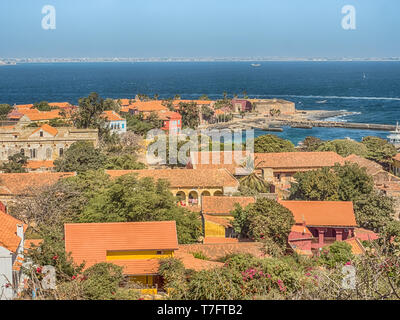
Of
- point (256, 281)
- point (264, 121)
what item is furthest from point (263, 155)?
point (264, 121)

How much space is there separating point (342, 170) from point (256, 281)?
→ 1714 cm

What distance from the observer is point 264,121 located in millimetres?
74500

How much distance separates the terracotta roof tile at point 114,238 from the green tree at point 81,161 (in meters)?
13.1

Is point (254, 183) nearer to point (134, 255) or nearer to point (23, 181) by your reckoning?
point (23, 181)

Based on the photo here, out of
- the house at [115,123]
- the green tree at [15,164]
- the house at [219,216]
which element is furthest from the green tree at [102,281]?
the house at [115,123]

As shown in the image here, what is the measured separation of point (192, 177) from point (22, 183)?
849cm

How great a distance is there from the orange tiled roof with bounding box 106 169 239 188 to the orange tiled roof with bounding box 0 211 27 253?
1113 centimetres

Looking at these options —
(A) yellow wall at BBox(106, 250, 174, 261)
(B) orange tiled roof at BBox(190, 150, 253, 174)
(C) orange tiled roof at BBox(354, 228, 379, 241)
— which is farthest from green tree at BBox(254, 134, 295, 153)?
(A) yellow wall at BBox(106, 250, 174, 261)

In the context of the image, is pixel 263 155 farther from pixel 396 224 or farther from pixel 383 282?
pixel 383 282

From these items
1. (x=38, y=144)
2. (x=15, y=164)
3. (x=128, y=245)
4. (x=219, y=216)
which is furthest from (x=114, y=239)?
(x=38, y=144)

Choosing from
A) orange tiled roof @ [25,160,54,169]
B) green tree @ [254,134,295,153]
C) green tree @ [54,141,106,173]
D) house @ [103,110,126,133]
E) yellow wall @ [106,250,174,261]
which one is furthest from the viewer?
house @ [103,110,126,133]

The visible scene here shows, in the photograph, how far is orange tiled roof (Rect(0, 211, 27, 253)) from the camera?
13.8m

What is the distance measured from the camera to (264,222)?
19.5 metres

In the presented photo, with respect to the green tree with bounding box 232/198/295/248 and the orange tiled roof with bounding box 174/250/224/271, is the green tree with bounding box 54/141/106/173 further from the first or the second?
the orange tiled roof with bounding box 174/250/224/271
